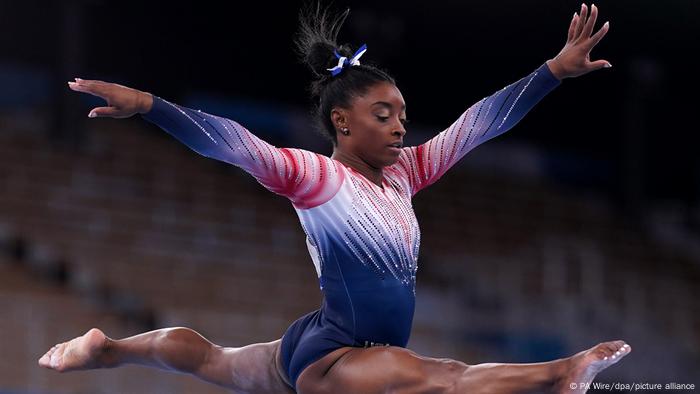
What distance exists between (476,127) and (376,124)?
54 cm

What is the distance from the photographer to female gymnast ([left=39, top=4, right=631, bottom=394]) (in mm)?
3598

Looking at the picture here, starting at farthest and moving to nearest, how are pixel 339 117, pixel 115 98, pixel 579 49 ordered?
pixel 579 49, pixel 339 117, pixel 115 98

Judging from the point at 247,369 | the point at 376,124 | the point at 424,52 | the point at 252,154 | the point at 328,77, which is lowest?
the point at 247,369

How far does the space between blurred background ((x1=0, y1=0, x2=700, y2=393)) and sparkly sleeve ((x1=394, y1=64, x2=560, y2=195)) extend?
12.1 ft

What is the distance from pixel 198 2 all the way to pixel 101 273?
341cm

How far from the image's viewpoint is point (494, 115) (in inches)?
171

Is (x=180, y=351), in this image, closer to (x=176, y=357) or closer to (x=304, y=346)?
(x=176, y=357)

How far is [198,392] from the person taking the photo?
770 centimetres

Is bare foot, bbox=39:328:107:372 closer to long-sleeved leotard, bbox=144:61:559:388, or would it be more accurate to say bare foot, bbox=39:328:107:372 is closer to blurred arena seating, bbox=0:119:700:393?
long-sleeved leotard, bbox=144:61:559:388

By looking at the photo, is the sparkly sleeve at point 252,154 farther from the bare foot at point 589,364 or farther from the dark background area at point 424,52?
the dark background area at point 424,52

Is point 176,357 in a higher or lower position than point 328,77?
lower

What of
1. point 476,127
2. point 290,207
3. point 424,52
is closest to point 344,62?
point 476,127

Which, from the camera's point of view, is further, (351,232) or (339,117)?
(339,117)

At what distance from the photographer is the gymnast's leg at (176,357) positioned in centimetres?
421
